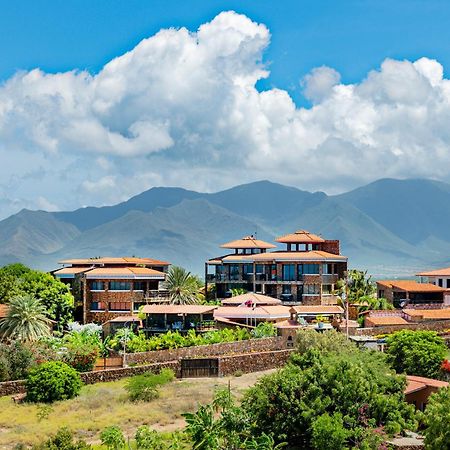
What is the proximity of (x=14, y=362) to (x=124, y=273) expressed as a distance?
906 inches

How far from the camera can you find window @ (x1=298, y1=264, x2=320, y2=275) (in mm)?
84750

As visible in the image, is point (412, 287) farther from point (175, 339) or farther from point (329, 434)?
point (329, 434)

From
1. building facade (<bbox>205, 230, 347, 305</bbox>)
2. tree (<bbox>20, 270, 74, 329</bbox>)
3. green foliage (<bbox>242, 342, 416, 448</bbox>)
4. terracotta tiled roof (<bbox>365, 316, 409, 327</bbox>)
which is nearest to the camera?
green foliage (<bbox>242, 342, 416, 448</bbox>)

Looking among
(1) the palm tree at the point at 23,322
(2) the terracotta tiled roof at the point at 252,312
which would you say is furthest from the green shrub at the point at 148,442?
(2) the terracotta tiled roof at the point at 252,312

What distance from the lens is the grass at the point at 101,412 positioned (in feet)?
151

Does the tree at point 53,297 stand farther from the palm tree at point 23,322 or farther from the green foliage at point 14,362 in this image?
the green foliage at point 14,362

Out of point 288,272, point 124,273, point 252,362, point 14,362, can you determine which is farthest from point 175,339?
point 288,272

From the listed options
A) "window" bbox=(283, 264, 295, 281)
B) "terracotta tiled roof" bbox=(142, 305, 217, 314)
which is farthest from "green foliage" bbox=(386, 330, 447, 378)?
"window" bbox=(283, 264, 295, 281)

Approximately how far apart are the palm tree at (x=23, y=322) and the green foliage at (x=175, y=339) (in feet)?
19.6

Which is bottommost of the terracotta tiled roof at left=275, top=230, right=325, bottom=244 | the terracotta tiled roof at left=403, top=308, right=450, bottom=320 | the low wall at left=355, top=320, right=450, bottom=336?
the low wall at left=355, top=320, right=450, bottom=336

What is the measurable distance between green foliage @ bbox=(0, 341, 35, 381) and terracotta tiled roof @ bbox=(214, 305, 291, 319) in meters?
18.4

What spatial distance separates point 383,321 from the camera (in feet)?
234

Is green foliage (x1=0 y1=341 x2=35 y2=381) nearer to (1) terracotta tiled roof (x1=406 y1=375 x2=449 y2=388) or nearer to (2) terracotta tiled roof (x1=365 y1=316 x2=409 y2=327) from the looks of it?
(1) terracotta tiled roof (x1=406 y1=375 x2=449 y2=388)

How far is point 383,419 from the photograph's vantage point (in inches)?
1681
